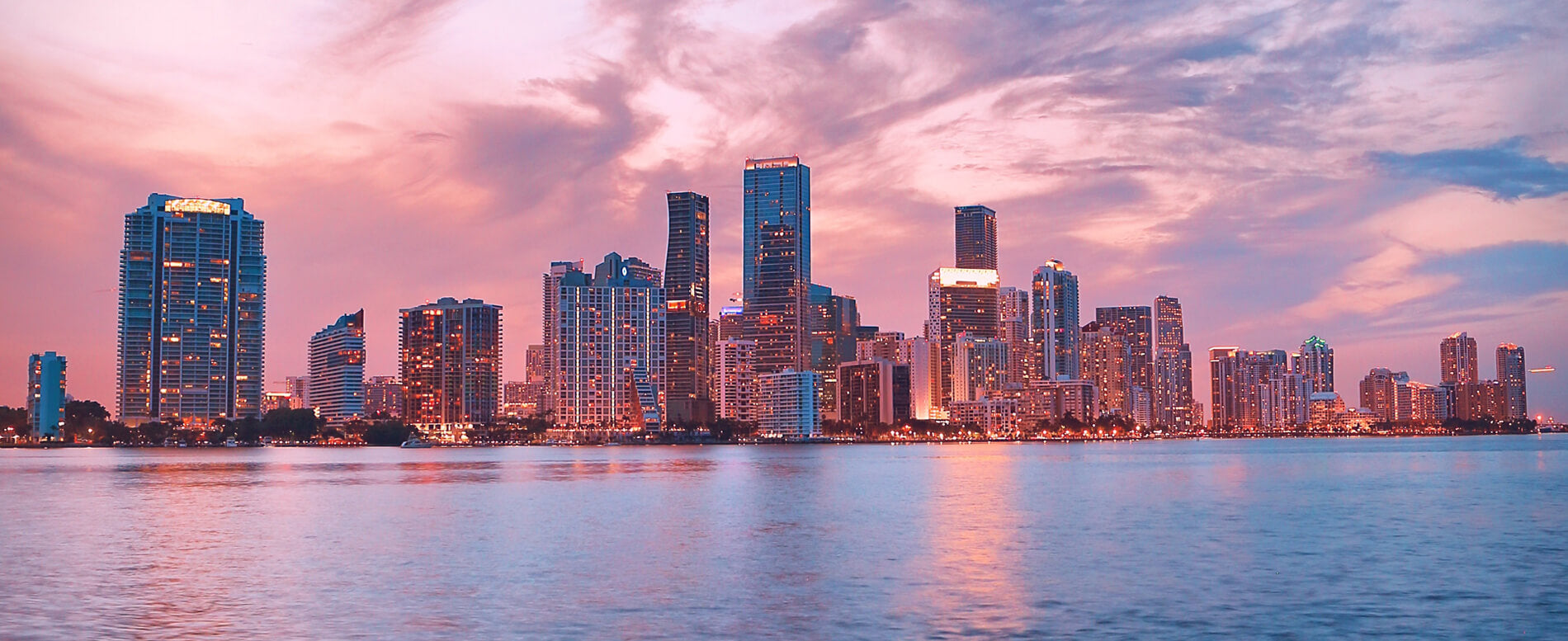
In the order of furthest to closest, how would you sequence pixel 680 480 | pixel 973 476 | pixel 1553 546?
pixel 973 476
pixel 680 480
pixel 1553 546

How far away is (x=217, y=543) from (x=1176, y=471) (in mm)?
101207

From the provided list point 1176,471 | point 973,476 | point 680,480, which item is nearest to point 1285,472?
point 1176,471

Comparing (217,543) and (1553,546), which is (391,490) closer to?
(217,543)

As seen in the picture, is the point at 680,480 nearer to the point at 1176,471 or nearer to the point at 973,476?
the point at 973,476

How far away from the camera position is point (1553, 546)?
171 feet

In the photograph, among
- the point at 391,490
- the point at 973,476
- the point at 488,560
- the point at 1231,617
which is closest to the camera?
the point at 1231,617

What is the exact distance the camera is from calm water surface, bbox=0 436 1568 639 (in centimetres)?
3422

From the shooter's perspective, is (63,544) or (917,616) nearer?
(917,616)

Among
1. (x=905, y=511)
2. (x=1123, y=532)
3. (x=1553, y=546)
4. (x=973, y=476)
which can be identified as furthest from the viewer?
(x=973, y=476)

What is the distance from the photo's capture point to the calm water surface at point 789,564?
112ft

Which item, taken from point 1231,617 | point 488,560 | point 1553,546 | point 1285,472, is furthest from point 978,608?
point 1285,472

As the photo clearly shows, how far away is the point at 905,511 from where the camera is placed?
73562 millimetres

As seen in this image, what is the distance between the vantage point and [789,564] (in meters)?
47.4

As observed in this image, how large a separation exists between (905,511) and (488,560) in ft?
101
